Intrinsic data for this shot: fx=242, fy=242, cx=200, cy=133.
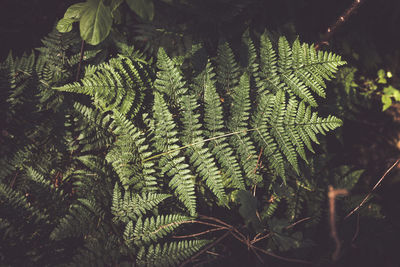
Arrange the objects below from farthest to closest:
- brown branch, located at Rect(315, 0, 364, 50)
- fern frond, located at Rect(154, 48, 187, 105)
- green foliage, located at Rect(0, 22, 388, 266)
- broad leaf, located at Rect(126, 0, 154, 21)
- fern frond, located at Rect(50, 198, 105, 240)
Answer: brown branch, located at Rect(315, 0, 364, 50), fern frond, located at Rect(154, 48, 187, 105), green foliage, located at Rect(0, 22, 388, 266), fern frond, located at Rect(50, 198, 105, 240), broad leaf, located at Rect(126, 0, 154, 21)

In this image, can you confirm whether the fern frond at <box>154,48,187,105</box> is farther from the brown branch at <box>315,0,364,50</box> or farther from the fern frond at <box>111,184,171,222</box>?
the brown branch at <box>315,0,364,50</box>

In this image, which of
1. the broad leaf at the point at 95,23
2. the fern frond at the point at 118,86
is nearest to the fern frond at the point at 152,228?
the fern frond at the point at 118,86

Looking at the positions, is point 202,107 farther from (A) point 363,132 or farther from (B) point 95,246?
(A) point 363,132

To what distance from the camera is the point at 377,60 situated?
342 centimetres

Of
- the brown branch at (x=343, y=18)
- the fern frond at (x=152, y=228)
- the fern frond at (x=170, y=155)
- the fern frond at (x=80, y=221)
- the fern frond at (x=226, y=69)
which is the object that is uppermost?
the brown branch at (x=343, y=18)

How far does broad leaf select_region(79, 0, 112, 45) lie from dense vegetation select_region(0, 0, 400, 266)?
0.03ft

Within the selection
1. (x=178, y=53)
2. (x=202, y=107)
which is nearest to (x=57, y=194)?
(x=202, y=107)

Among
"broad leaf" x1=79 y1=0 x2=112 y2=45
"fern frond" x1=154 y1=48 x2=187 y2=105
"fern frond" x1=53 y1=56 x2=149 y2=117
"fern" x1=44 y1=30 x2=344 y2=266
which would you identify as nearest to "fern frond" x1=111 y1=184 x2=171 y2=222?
"fern" x1=44 y1=30 x2=344 y2=266

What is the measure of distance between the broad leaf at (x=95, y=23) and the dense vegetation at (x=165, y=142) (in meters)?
0.01

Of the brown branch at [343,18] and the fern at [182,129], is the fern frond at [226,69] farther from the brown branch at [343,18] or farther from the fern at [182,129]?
the brown branch at [343,18]

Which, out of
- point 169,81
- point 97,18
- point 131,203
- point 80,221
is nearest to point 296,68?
point 169,81

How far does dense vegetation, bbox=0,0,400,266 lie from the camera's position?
1.95m

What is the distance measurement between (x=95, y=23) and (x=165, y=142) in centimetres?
107

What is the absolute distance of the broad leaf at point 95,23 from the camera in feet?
5.71
